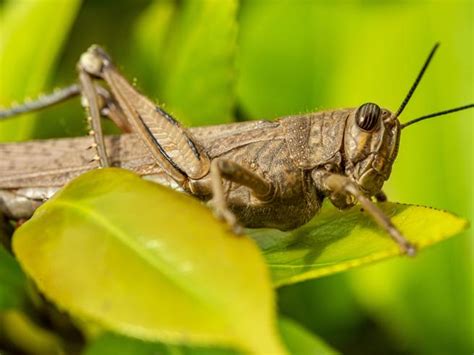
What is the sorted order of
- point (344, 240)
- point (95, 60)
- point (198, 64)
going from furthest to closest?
point (95, 60), point (198, 64), point (344, 240)

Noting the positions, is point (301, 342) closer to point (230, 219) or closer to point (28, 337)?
point (230, 219)

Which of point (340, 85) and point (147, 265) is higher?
point (340, 85)

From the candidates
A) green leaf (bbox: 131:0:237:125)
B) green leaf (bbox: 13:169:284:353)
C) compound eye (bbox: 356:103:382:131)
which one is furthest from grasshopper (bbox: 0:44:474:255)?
green leaf (bbox: 13:169:284:353)

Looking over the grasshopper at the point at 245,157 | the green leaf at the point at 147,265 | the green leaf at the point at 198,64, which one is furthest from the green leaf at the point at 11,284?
the green leaf at the point at 198,64

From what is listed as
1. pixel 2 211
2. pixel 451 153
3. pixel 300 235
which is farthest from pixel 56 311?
pixel 451 153

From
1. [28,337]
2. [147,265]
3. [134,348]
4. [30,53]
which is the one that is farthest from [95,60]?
[147,265]

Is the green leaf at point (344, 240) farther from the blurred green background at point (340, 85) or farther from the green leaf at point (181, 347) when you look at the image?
the blurred green background at point (340, 85)
